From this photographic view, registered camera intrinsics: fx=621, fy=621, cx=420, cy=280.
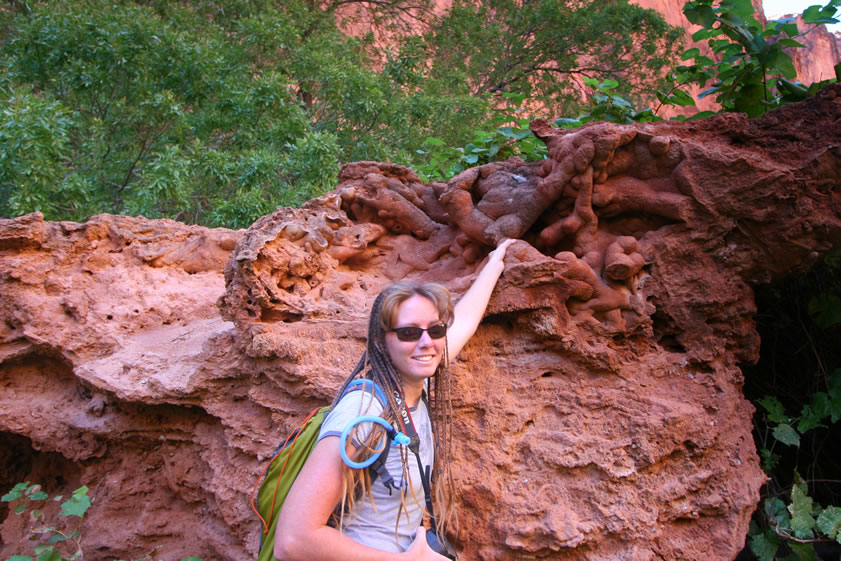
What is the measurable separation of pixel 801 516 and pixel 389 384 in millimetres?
2149

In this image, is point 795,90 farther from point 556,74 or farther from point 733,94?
point 556,74

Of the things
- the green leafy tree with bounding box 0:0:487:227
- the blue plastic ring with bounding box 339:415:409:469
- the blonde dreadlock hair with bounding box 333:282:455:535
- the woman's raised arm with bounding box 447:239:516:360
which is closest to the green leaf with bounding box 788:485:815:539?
the woman's raised arm with bounding box 447:239:516:360

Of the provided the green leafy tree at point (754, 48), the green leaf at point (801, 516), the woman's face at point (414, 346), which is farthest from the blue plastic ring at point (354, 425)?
the green leafy tree at point (754, 48)

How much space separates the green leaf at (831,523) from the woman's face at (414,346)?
6.70 feet

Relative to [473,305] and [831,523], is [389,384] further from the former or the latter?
A: [831,523]

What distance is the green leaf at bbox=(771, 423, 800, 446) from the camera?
2836 mm

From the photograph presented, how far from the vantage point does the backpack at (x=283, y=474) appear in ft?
5.16

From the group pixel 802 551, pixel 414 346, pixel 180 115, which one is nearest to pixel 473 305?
pixel 414 346

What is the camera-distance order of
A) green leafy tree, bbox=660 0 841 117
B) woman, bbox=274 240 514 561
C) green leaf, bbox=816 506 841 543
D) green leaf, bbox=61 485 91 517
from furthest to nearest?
green leafy tree, bbox=660 0 841 117
green leaf, bbox=61 485 91 517
green leaf, bbox=816 506 841 543
woman, bbox=274 240 514 561

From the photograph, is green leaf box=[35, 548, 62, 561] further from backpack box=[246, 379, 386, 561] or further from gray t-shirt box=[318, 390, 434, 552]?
gray t-shirt box=[318, 390, 434, 552]

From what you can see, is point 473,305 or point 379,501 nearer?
point 379,501

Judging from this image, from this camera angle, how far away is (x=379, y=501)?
152 cm

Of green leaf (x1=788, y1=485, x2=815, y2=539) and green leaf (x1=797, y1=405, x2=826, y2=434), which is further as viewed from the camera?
green leaf (x1=797, y1=405, x2=826, y2=434)

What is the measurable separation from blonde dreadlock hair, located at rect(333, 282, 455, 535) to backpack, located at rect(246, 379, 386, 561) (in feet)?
0.15
